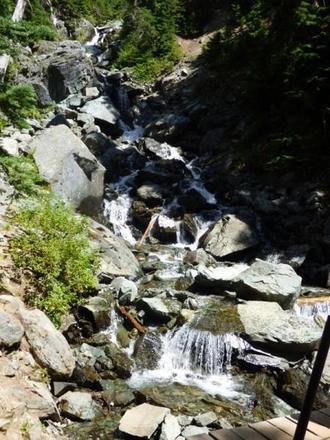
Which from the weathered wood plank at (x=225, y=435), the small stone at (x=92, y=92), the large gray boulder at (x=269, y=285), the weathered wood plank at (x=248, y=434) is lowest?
the large gray boulder at (x=269, y=285)

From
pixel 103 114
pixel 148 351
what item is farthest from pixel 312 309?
pixel 103 114

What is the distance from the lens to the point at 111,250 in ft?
40.3

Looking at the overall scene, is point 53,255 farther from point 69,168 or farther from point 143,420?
point 69,168

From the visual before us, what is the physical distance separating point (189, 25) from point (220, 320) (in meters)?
27.9

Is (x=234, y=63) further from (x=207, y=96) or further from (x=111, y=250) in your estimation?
(x=111, y=250)

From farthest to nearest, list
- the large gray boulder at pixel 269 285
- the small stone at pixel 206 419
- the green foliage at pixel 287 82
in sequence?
the green foliage at pixel 287 82
the large gray boulder at pixel 269 285
the small stone at pixel 206 419

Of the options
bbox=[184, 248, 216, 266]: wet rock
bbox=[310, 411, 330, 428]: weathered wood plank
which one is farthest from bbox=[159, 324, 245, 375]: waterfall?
bbox=[310, 411, 330, 428]: weathered wood plank

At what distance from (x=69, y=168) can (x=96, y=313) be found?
6305mm

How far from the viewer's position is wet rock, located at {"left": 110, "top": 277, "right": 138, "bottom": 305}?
10258 mm

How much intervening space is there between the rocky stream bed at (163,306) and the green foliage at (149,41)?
8292 mm

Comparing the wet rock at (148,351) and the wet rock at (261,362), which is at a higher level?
the wet rock at (261,362)

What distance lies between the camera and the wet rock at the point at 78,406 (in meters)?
6.85

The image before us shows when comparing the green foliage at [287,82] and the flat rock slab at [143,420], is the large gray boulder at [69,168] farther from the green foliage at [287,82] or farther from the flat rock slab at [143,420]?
the flat rock slab at [143,420]

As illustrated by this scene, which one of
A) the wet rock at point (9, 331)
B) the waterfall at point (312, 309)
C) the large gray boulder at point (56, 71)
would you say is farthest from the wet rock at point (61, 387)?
the large gray boulder at point (56, 71)
